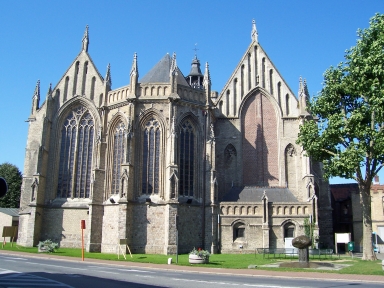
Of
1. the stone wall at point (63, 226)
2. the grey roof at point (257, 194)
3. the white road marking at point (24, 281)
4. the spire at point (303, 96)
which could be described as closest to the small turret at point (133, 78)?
the stone wall at point (63, 226)

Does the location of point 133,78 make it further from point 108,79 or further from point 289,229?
point 289,229

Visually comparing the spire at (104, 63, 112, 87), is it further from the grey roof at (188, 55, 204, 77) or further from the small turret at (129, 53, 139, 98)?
the grey roof at (188, 55, 204, 77)

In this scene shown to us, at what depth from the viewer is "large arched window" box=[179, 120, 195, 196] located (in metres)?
38.3

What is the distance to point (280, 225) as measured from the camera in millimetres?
37625

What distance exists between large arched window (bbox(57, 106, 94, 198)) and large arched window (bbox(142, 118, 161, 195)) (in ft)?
22.7

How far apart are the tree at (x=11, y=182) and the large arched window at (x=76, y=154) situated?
25.5m

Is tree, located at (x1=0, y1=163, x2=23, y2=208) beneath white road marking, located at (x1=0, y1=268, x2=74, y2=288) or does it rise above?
above

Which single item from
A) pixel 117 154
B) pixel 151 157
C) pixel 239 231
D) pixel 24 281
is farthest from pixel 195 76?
pixel 24 281

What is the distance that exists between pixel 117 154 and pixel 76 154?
5405mm

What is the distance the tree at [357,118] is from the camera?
26.7 m

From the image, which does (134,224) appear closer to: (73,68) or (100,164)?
(100,164)

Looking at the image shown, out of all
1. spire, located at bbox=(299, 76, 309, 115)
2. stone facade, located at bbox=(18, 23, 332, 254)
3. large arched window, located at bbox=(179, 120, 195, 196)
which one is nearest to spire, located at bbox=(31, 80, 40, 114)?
stone facade, located at bbox=(18, 23, 332, 254)

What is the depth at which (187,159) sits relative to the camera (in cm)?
3888

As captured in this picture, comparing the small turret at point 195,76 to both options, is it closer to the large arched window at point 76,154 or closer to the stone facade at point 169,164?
the stone facade at point 169,164
